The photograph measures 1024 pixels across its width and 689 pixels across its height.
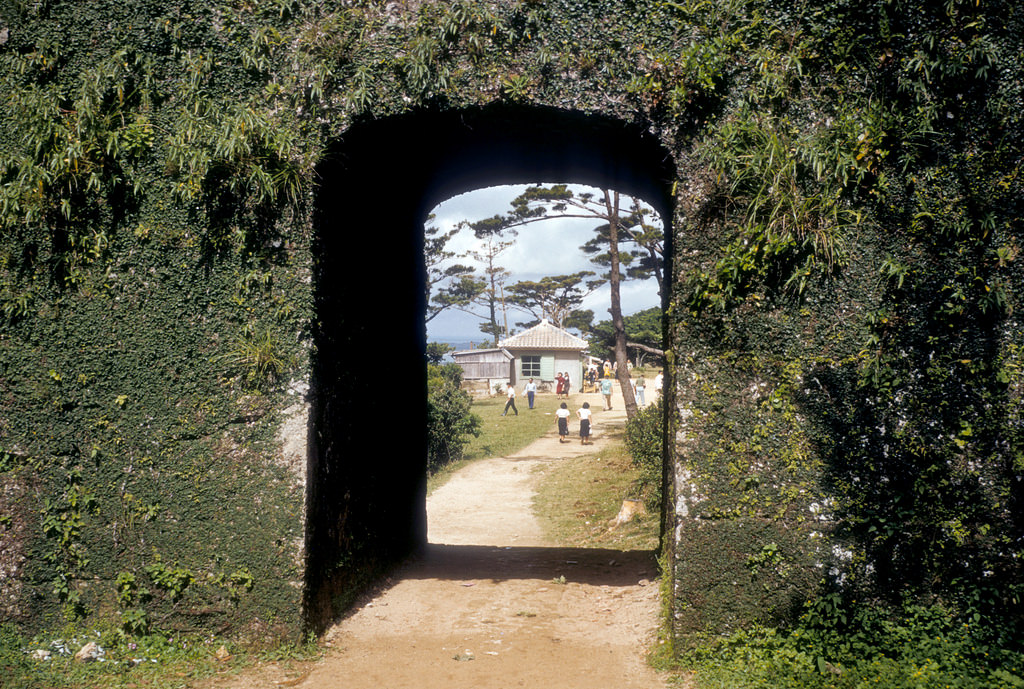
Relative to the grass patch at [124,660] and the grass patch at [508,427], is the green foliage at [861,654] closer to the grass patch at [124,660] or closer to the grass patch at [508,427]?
the grass patch at [124,660]

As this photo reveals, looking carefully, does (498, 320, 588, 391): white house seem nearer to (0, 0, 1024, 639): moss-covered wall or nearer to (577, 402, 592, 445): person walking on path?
(577, 402, 592, 445): person walking on path

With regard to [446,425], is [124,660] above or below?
below

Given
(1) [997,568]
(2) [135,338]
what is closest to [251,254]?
(2) [135,338]

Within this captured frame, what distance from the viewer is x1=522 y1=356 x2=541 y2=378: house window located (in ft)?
131

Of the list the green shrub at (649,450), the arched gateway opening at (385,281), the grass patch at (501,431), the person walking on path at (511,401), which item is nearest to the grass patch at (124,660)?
the arched gateway opening at (385,281)

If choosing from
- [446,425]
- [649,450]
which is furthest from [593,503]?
[446,425]

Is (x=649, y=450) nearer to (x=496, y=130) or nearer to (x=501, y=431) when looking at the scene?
(x=496, y=130)

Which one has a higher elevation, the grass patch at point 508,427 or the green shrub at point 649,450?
the green shrub at point 649,450

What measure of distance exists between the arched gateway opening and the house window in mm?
32648

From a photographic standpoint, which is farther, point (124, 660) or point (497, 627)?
point (497, 627)

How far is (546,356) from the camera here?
39.7 m

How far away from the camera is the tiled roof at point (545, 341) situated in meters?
39.5

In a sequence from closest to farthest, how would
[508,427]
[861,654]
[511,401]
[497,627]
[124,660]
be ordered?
[861,654], [124,660], [497,627], [508,427], [511,401]

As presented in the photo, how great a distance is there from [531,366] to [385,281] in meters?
33.9
